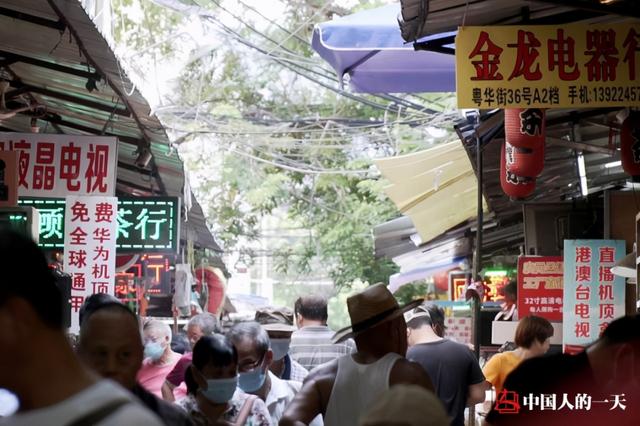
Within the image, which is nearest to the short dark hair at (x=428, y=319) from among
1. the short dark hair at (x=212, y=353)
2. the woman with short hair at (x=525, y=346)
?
the woman with short hair at (x=525, y=346)

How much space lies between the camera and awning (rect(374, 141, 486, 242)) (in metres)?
17.2

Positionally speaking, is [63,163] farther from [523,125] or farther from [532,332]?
[532,332]

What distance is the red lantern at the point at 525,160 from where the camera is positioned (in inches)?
424

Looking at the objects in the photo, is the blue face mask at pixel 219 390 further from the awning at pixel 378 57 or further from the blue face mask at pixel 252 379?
the awning at pixel 378 57

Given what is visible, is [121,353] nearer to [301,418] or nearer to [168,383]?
[301,418]

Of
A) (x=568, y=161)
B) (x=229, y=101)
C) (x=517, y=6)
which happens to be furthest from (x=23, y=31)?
(x=229, y=101)

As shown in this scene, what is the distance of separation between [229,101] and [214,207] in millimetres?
3082

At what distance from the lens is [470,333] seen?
61.8 ft

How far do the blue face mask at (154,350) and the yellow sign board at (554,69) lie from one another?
3142 millimetres

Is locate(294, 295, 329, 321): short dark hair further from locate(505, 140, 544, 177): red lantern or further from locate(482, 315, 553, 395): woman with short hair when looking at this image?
locate(505, 140, 544, 177): red lantern

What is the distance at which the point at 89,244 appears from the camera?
40.4 ft

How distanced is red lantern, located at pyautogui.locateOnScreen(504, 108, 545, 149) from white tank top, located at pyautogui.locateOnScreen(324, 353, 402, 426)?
4.63 m

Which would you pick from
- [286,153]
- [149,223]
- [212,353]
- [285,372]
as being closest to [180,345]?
[149,223]

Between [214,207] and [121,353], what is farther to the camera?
[214,207]
